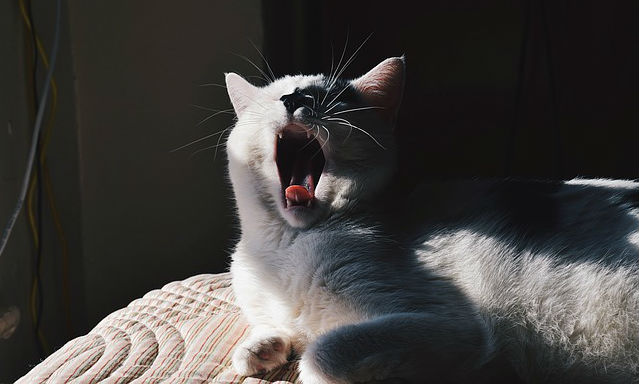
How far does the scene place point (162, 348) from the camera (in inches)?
38.9

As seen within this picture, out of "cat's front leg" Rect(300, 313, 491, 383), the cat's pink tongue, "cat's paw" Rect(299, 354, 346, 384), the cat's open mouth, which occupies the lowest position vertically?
"cat's paw" Rect(299, 354, 346, 384)

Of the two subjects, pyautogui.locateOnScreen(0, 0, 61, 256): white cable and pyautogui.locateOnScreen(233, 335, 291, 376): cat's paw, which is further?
pyautogui.locateOnScreen(0, 0, 61, 256): white cable

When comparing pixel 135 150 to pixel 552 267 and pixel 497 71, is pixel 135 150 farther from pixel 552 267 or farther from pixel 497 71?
pixel 552 267

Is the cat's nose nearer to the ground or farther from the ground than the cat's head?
Result: farther from the ground

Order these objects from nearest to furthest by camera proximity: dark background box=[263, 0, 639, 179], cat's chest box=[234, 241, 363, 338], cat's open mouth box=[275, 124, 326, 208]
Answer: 1. cat's chest box=[234, 241, 363, 338]
2. cat's open mouth box=[275, 124, 326, 208]
3. dark background box=[263, 0, 639, 179]

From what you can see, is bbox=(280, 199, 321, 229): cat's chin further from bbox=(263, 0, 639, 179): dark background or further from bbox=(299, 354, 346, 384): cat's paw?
bbox=(263, 0, 639, 179): dark background

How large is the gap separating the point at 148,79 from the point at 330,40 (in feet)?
1.83

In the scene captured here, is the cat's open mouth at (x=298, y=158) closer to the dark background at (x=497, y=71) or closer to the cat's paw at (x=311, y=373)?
the cat's paw at (x=311, y=373)

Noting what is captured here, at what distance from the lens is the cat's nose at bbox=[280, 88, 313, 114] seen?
3.14 feet

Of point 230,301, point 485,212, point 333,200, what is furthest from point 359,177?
point 230,301

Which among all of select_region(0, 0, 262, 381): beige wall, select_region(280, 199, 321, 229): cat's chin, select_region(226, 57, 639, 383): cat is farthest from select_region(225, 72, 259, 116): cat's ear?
select_region(0, 0, 262, 381): beige wall

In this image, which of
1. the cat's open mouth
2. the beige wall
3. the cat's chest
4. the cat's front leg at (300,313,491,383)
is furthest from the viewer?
the beige wall

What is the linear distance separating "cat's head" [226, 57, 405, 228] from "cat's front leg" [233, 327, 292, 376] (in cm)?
17

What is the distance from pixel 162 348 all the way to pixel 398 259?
402 millimetres
